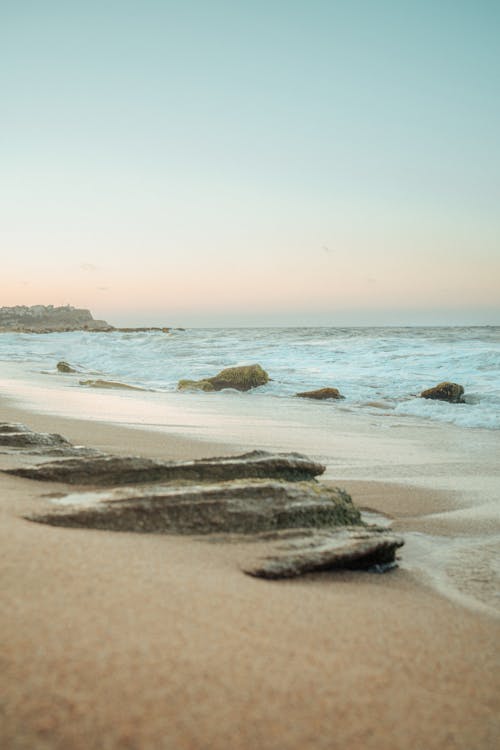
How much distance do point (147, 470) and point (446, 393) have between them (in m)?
8.19

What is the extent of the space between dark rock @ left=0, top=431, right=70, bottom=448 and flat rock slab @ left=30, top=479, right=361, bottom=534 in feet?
4.53

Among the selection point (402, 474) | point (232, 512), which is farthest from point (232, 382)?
point (232, 512)

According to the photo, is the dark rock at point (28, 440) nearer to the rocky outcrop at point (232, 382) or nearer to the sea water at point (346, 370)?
the sea water at point (346, 370)

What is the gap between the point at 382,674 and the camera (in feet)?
3.83

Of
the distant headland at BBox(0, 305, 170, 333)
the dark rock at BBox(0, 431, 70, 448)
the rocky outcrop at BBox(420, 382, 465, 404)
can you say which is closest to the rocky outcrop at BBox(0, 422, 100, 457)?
the dark rock at BBox(0, 431, 70, 448)

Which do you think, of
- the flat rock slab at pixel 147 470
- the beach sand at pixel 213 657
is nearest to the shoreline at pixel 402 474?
the beach sand at pixel 213 657

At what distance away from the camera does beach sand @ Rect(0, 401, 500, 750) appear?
885 millimetres

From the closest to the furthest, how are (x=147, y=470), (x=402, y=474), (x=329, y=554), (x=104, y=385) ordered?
(x=329, y=554) < (x=147, y=470) < (x=402, y=474) < (x=104, y=385)

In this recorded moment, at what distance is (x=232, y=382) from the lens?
10742 millimetres

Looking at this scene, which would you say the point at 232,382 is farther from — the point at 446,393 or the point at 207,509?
the point at 207,509

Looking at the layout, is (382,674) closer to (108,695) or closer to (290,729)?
(290,729)

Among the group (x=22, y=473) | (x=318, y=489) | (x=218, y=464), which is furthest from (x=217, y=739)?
(x=22, y=473)

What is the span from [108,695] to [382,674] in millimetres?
584

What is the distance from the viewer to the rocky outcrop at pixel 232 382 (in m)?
10.6
